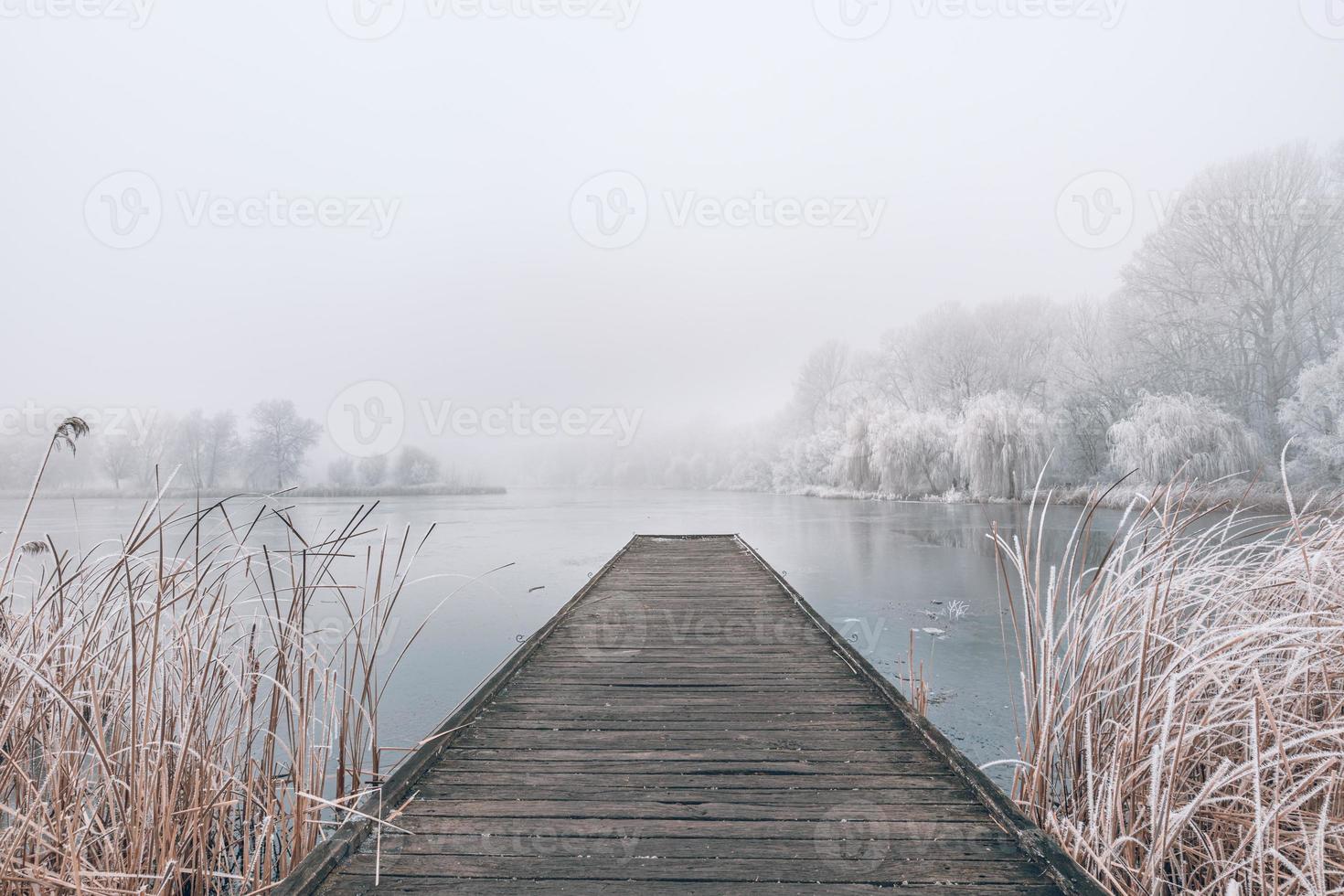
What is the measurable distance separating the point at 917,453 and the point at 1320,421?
975 cm

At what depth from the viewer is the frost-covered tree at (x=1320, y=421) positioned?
1079 cm

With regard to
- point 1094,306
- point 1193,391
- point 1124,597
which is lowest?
point 1124,597

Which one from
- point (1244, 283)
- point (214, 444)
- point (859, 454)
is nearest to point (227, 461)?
point (214, 444)

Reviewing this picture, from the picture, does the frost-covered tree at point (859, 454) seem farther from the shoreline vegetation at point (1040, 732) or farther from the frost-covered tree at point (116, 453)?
the frost-covered tree at point (116, 453)

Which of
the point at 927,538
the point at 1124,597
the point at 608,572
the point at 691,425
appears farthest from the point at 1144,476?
the point at 691,425

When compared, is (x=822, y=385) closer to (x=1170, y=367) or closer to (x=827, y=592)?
(x=1170, y=367)

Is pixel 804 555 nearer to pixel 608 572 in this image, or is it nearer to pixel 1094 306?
pixel 608 572

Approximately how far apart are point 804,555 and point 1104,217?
12.5 meters

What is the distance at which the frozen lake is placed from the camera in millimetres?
3842

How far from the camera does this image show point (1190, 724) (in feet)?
5.35

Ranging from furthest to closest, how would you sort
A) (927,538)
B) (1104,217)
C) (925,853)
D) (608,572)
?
(1104,217) < (927,538) < (608,572) < (925,853)

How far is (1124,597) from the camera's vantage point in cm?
177

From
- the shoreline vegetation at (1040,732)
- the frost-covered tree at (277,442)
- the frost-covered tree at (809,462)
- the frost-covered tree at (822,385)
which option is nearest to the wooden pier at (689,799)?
the shoreline vegetation at (1040,732)

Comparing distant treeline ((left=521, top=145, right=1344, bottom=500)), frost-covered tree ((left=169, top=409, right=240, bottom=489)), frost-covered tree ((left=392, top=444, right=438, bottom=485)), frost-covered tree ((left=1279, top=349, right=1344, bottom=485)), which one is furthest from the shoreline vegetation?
frost-covered tree ((left=392, top=444, right=438, bottom=485))
